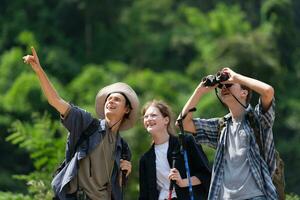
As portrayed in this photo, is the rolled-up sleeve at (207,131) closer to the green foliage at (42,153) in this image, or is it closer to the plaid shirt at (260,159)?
the plaid shirt at (260,159)

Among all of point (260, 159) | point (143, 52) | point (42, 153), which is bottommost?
point (260, 159)

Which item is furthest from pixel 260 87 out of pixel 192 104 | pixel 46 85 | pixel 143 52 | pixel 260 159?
pixel 143 52

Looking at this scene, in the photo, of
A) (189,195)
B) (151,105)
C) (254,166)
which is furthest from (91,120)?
(254,166)

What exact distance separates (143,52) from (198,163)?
2484 cm

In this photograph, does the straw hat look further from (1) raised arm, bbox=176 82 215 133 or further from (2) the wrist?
(2) the wrist

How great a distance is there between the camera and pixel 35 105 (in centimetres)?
2147

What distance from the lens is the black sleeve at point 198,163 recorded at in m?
4.20

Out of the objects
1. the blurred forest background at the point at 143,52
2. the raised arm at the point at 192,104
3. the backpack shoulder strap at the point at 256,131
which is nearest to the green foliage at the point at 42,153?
the raised arm at the point at 192,104

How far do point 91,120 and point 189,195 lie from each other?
75cm

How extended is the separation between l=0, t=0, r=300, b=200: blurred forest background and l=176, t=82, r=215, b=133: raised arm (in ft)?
42.7

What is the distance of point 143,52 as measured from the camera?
2894cm

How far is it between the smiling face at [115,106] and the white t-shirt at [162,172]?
0.35 m

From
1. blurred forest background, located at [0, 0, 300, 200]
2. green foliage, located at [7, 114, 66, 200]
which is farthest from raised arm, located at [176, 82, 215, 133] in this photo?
blurred forest background, located at [0, 0, 300, 200]

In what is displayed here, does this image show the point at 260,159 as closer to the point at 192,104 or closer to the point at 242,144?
the point at 242,144
